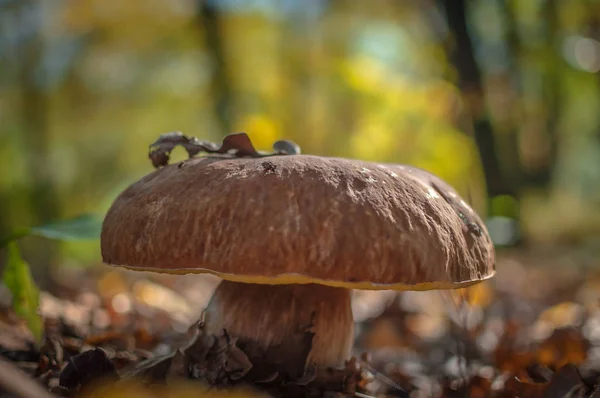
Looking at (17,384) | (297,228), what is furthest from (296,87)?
(17,384)

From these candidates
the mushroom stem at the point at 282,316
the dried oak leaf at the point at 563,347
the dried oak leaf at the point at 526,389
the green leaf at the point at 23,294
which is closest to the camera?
the mushroom stem at the point at 282,316

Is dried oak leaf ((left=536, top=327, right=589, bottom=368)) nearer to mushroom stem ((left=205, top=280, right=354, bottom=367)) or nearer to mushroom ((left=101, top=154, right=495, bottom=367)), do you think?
mushroom ((left=101, top=154, right=495, bottom=367))

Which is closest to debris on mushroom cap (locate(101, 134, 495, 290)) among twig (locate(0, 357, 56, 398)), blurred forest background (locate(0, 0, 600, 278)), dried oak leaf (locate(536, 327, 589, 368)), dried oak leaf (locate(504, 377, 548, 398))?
dried oak leaf (locate(504, 377, 548, 398))

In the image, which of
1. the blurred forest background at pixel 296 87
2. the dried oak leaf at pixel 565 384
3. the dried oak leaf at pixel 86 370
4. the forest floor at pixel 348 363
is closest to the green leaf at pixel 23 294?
the forest floor at pixel 348 363

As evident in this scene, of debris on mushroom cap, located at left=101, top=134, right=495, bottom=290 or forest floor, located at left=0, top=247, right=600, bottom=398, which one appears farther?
forest floor, located at left=0, top=247, right=600, bottom=398

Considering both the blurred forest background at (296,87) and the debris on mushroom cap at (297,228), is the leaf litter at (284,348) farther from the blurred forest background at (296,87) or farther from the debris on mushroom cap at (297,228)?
the blurred forest background at (296,87)

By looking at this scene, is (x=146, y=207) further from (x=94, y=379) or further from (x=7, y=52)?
(x=7, y=52)
